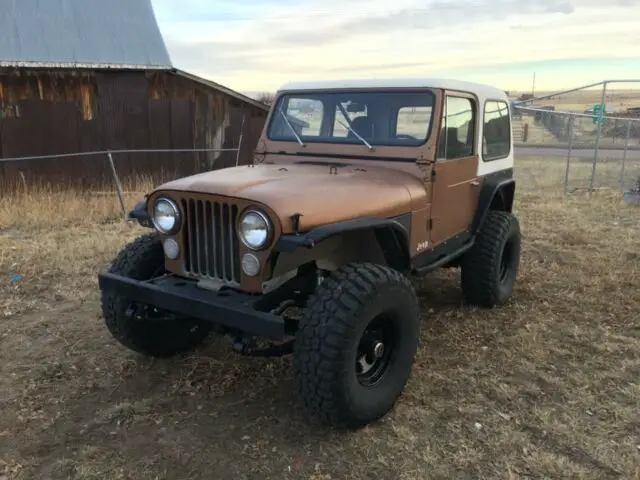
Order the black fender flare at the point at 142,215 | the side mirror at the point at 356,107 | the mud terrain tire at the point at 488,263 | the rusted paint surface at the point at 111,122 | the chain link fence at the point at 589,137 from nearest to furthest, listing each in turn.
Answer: the black fender flare at the point at 142,215
the side mirror at the point at 356,107
the mud terrain tire at the point at 488,263
the rusted paint surface at the point at 111,122
the chain link fence at the point at 589,137

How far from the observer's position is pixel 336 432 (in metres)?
3.26

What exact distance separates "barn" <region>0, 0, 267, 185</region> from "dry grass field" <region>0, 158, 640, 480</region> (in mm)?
6490

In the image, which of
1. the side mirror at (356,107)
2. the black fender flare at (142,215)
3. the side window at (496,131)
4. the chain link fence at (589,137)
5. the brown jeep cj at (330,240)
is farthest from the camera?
the chain link fence at (589,137)

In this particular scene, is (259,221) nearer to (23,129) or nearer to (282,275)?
(282,275)

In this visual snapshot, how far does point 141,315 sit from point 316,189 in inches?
54.9

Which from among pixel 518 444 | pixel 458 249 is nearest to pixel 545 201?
pixel 458 249

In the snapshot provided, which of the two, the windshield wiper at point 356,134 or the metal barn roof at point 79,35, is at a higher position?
the metal barn roof at point 79,35

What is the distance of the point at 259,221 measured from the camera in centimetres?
301

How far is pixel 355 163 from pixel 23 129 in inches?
368

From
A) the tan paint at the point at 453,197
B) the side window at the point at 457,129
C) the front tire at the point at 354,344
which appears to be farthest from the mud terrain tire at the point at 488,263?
the front tire at the point at 354,344

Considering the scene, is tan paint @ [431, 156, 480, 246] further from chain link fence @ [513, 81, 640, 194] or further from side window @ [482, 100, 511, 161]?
chain link fence @ [513, 81, 640, 194]

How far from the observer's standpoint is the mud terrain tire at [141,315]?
3727 millimetres

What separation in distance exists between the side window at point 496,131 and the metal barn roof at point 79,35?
29.8 feet

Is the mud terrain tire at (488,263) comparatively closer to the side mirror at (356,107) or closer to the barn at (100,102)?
the side mirror at (356,107)
